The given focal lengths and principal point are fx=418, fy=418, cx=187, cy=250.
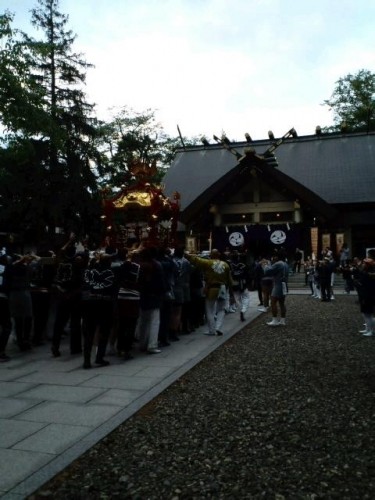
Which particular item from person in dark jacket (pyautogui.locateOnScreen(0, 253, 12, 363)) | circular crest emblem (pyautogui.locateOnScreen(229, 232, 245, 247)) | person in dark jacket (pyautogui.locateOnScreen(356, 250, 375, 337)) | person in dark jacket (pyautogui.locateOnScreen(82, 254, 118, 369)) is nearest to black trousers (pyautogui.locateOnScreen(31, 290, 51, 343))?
person in dark jacket (pyautogui.locateOnScreen(0, 253, 12, 363))

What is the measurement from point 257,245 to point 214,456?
2240cm

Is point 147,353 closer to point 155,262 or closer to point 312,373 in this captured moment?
point 155,262

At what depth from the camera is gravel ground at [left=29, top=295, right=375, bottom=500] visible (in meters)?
3.20

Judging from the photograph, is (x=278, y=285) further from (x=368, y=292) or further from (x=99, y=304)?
(x=99, y=304)

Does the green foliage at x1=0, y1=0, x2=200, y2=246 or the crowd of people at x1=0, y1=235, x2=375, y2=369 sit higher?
the green foliage at x1=0, y1=0, x2=200, y2=246

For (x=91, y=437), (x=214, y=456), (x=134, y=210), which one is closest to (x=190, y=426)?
(x=214, y=456)

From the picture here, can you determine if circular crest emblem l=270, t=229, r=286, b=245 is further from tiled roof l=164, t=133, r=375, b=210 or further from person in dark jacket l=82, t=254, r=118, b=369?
person in dark jacket l=82, t=254, r=118, b=369

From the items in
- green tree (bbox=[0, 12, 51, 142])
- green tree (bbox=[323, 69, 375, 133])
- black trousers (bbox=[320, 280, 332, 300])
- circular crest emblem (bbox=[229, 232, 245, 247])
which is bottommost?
black trousers (bbox=[320, 280, 332, 300])

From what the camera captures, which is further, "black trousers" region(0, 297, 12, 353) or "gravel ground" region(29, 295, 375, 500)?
"black trousers" region(0, 297, 12, 353)

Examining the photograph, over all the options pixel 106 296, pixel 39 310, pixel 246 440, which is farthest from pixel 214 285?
pixel 246 440

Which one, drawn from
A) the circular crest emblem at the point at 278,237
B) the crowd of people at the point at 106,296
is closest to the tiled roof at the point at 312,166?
the circular crest emblem at the point at 278,237

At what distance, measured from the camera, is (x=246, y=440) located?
158 inches

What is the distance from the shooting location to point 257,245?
2562 cm

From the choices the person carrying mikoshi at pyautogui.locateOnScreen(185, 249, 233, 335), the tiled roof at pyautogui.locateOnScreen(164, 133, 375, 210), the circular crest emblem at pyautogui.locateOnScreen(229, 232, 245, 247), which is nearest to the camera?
the person carrying mikoshi at pyautogui.locateOnScreen(185, 249, 233, 335)
